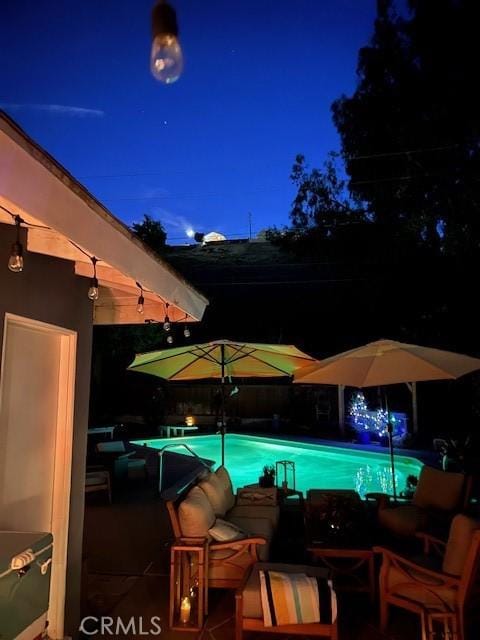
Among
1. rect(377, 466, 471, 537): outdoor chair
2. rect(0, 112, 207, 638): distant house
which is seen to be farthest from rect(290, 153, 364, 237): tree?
rect(0, 112, 207, 638): distant house

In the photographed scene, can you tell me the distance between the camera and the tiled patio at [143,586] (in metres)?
3.77

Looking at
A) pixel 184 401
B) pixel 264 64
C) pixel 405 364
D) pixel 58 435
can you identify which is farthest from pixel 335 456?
pixel 264 64

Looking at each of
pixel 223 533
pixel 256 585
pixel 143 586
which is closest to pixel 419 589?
pixel 256 585

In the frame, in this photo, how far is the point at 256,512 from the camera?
5754mm

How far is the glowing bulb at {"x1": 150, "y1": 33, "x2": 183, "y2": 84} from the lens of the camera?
1.62 m

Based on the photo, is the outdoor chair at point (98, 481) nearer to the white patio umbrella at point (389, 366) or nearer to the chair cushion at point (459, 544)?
the white patio umbrella at point (389, 366)

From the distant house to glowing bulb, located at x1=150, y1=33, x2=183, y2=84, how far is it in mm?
631

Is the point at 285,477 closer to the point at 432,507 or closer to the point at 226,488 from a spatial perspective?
the point at 226,488

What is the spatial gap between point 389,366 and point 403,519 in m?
1.93

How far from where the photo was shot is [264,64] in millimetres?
13664

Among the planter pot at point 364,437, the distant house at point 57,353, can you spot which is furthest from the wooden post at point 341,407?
the distant house at point 57,353

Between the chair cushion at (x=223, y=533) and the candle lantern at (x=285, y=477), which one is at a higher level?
the chair cushion at (x=223, y=533)

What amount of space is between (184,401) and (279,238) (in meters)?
8.97

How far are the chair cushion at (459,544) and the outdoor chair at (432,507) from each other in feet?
6.12
